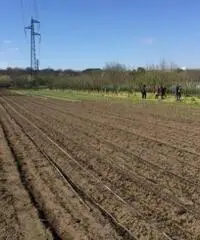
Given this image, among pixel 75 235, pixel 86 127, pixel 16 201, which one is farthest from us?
pixel 86 127

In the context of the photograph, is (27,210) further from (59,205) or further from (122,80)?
(122,80)

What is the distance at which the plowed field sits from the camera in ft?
24.2

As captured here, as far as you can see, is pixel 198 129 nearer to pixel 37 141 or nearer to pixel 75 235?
pixel 37 141

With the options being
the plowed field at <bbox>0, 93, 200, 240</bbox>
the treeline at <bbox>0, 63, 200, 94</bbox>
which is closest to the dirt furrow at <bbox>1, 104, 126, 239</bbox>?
the plowed field at <bbox>0, 93, 200, 240</bbox>

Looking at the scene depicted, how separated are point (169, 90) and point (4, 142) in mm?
45937

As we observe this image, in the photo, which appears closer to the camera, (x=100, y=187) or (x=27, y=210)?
(x=27, y=210)

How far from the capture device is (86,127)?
76.3ft

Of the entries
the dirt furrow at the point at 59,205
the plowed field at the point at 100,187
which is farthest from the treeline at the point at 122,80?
the dirt furrow at the point at 59,205

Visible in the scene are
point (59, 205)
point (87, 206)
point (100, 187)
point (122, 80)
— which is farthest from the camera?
point (122, 80)

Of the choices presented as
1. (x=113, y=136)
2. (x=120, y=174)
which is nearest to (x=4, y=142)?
(x=113, y=136)

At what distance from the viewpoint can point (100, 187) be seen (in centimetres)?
1015

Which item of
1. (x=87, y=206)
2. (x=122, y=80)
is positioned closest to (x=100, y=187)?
(x=87, y=206)

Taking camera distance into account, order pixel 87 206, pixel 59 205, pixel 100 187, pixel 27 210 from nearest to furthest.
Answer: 1. pixel 27 210
2. pixel 87 206
3. pixel 59 205
4. pixel 100 187

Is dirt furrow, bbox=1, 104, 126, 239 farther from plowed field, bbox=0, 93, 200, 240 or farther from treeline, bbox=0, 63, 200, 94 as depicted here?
treeline, bbox=0, 63, 200, 94
